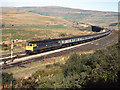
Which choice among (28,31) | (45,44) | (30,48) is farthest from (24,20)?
(30,48)

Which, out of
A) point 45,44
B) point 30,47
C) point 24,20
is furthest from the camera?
point 24,20

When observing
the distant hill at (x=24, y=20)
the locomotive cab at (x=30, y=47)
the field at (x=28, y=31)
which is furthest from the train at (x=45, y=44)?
the distant hill at (x=24, y=20)

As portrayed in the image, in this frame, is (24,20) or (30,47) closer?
(30,47)

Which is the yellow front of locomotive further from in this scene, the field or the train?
the field

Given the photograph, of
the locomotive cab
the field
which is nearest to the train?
the locomotive cab

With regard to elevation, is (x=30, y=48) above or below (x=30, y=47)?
below

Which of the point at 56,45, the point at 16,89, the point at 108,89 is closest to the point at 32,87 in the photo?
the point at 16,89

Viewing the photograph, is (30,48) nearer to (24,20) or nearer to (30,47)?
(30,47)

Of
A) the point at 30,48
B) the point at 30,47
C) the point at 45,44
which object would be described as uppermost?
the point at 45,44

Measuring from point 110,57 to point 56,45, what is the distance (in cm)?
2088

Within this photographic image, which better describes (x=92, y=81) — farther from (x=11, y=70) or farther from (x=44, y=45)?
(x=44, y=45)

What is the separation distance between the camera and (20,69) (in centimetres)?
1978

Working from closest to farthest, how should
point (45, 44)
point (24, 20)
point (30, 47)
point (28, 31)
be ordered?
point (30, 47) < point (45, 44) < point (28, 31) < point (24, 20)

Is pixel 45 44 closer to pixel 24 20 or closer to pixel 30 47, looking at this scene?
pixel 30 47
